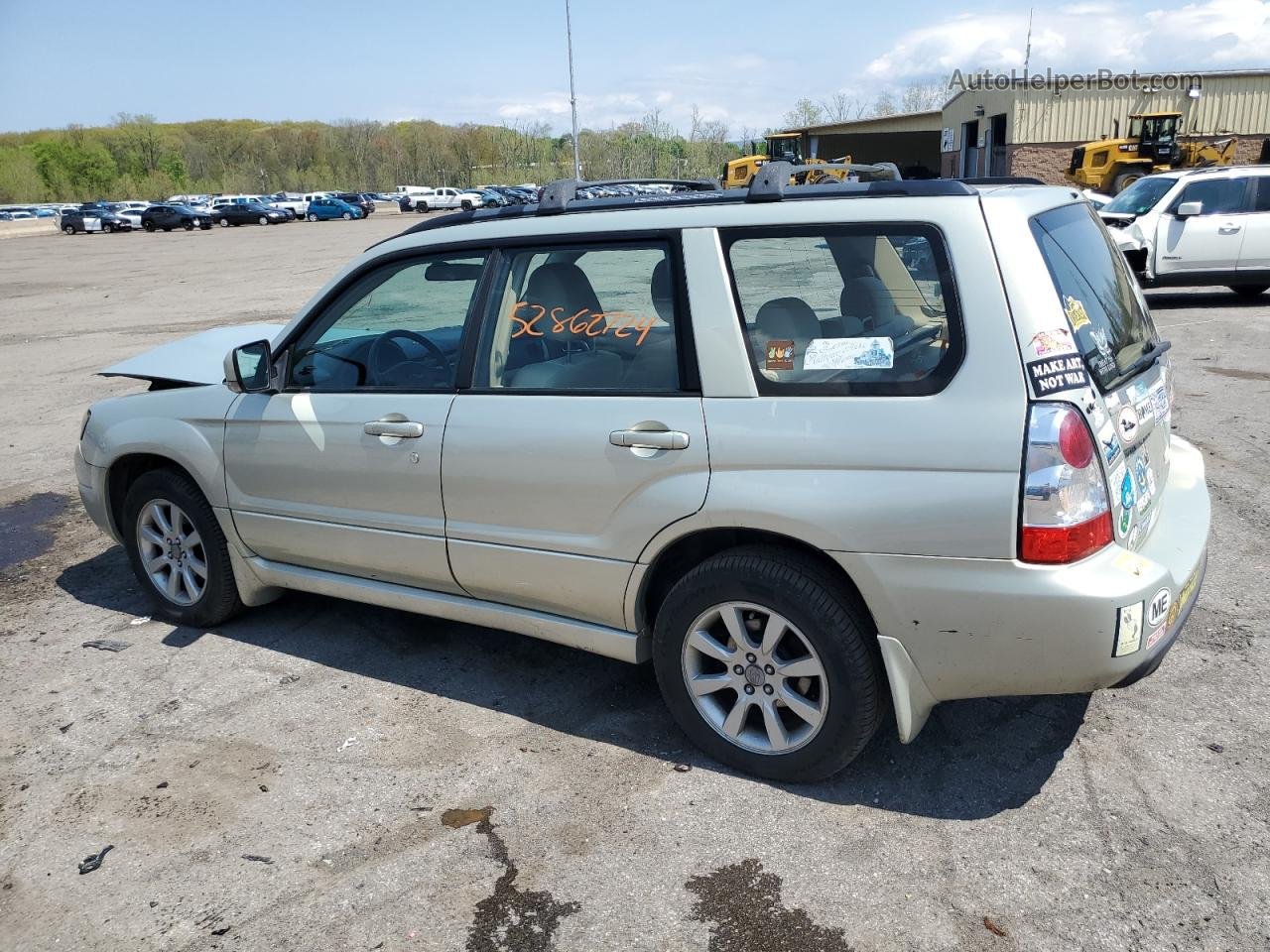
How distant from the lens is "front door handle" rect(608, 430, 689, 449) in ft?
10.4

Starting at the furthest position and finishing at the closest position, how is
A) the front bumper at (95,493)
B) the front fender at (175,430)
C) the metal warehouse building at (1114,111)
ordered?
1. the metal warehouse building at (1114,111)
2. the front bumper at (95,493)
3. the front fender at (175,430)

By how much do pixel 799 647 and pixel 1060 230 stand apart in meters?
1.52

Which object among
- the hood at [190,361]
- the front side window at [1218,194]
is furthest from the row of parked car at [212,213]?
the hood at [190,361]

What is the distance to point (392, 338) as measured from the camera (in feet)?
13.8

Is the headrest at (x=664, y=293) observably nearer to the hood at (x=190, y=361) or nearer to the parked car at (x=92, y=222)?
the hood at (x=190, y=361)

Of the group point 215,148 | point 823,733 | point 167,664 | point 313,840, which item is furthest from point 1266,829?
point 215,148

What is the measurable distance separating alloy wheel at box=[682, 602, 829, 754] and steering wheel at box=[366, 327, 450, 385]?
1.50m

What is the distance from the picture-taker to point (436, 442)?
369cm

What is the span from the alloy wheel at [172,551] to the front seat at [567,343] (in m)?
1.97

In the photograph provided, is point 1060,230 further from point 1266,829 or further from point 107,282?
point 107,282

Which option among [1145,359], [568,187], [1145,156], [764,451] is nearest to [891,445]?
[764,451]

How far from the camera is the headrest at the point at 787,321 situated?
10.4 ft

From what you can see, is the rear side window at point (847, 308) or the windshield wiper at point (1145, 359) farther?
the windshield wiper at point (1145, 359)

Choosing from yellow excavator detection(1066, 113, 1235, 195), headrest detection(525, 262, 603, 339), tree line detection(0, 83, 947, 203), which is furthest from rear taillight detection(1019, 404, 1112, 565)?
tree line detection(0, 83, 947, 203)
